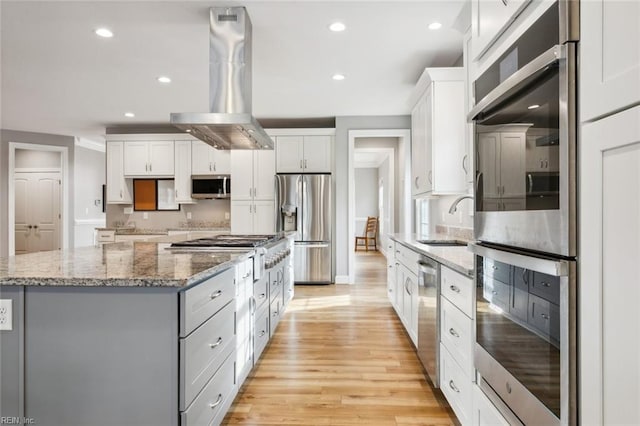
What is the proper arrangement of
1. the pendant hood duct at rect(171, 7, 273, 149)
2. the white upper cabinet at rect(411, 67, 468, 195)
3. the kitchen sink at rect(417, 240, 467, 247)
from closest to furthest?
the pendant hood duct at rect(171, 7, 273, 149) → the kitchen sink at rect(417, 240, 467, 247) → the white upper cabinet at rect(411, 67, 468, 195)

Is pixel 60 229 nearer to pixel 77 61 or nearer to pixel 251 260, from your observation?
pixel 77 61

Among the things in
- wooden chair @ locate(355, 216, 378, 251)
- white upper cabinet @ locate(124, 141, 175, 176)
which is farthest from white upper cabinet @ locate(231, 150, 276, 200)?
wooden chair @ locate(355, 216, 378, 251)

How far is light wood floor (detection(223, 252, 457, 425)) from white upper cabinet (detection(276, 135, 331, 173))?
2.52 metres

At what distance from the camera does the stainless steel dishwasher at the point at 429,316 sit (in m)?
2.21

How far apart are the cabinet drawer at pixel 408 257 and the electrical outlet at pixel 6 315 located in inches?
88.0

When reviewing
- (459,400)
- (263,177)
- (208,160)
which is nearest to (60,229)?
(208,160)

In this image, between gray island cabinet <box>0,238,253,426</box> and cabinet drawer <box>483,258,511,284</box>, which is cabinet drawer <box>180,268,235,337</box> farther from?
cabinet drawer <box>483,258,511,284</box>

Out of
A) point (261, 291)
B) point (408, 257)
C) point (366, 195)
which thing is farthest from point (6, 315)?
point (366, 195)

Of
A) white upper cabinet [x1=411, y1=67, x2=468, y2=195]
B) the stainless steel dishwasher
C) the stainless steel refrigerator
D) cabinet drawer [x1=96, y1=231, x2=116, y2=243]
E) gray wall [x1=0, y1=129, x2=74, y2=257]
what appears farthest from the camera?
gray wall [x1=0, y1=129, x2=74, y2=257]

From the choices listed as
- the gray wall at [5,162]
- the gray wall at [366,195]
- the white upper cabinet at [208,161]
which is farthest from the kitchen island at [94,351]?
the gray wall at [366,195]

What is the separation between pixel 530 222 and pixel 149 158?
253 inches

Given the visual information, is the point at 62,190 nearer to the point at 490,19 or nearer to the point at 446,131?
the point at 446,131

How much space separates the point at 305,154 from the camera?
5.96 metres
